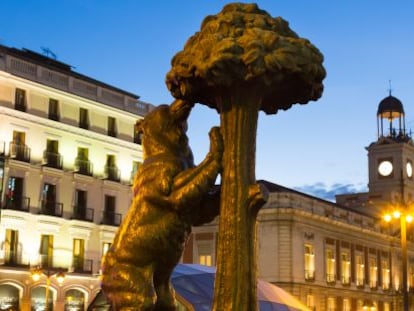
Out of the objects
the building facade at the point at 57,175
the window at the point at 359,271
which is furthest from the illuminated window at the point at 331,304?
the building facade at the point at 57,175

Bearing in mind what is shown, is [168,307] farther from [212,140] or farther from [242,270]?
[212,140]

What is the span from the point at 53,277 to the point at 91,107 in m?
8.27

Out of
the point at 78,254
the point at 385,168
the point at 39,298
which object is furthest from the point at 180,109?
the point at 385,168

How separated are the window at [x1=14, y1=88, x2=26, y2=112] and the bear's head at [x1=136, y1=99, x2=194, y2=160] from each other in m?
27.6

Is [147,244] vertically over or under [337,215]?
under

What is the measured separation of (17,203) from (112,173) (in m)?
6.00

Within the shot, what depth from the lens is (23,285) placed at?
30500 millimetres

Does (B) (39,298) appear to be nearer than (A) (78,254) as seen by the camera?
Yes

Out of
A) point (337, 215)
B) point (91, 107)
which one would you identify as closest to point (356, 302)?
point (337, 215)

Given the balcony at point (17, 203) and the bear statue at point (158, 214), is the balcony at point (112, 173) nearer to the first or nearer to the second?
the balcony at point (17, 203)

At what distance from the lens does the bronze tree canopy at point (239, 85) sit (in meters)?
4.91

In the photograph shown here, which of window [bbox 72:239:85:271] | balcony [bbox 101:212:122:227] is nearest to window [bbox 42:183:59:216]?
window [bbox 72:239:85:271]

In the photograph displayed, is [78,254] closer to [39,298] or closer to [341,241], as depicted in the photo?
[39,298]

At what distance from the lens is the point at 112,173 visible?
36.2 metres
